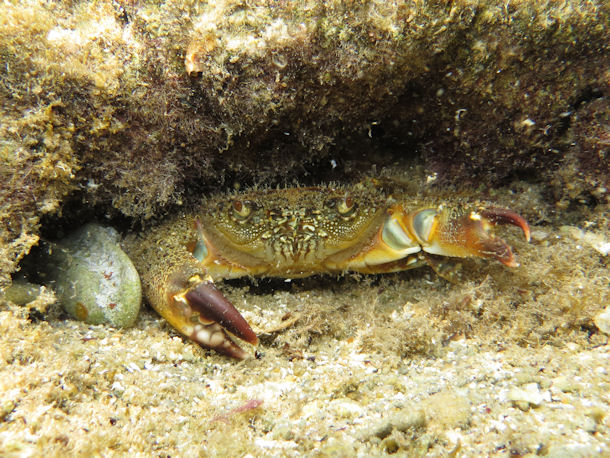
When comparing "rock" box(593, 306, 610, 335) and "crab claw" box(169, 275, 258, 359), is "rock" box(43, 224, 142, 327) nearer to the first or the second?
"crab claw" box(169, 275, 258, 359)

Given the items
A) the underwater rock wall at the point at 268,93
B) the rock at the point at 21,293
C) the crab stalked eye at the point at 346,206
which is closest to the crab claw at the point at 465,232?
the crab stalked eye at the point at 346,206

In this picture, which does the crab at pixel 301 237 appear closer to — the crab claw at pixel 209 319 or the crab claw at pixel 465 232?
the crab claw at pixel 465 232

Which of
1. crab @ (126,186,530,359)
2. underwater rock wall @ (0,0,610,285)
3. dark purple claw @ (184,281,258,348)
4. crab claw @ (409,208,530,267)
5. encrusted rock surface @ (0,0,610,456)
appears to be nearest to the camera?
encrusted rock surface @ (0,0,610,456)

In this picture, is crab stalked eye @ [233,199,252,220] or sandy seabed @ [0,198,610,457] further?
crab stalked eye @ [233,199,252,220]

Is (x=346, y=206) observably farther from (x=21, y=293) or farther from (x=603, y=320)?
(x=21, y=293)

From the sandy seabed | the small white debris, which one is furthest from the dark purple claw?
the small white debris

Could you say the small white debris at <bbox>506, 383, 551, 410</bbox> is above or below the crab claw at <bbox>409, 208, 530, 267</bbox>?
below
